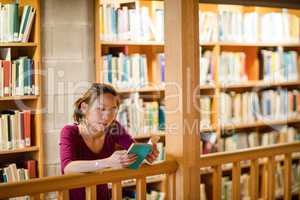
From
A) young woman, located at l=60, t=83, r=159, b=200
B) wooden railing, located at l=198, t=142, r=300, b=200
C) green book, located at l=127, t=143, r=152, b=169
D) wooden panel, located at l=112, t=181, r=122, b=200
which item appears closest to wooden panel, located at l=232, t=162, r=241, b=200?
wooden railing, located at l=198, t=142, r=300, b=200

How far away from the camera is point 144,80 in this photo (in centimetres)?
388

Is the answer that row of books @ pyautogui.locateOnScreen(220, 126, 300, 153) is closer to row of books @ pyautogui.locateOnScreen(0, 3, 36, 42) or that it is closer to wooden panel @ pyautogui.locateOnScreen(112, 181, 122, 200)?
wooden panel @ pyautogui.locateOnScreen(112, 181, 122, 200)

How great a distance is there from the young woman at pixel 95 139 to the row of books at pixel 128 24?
56 centimetres

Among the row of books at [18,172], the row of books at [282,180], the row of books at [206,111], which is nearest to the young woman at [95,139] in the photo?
the row of books at [18,172]

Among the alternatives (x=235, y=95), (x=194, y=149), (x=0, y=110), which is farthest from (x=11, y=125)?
(x=235, y=95)

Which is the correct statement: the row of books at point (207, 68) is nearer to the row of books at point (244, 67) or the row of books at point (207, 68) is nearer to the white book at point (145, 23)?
the row of books at point (244, 67)

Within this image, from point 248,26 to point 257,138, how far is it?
1050 millimetres

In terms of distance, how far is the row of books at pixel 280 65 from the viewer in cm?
479

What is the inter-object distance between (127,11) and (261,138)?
1998mm

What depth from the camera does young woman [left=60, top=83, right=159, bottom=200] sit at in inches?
105

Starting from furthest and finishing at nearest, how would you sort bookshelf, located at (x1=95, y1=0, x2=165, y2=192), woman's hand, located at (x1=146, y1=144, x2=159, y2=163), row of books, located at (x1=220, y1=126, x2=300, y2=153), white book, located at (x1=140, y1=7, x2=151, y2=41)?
row of books, located at (x1=220, y1=126, x2=300, y2=153), white book, located at (x1=140, y1=7, x2=151, y2=41), bookshelf, located at (x1=95, y1=0, x2=165, y2=192), woman's hand, located at (x1=146, y1=144, x2=159, y2=163)

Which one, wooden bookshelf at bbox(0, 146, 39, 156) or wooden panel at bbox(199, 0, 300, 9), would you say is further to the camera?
wooden panel at bbox(199, 0, 300, 9)

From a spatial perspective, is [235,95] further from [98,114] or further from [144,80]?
[98,114]

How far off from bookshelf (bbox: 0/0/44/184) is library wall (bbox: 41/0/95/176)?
0.04 m
